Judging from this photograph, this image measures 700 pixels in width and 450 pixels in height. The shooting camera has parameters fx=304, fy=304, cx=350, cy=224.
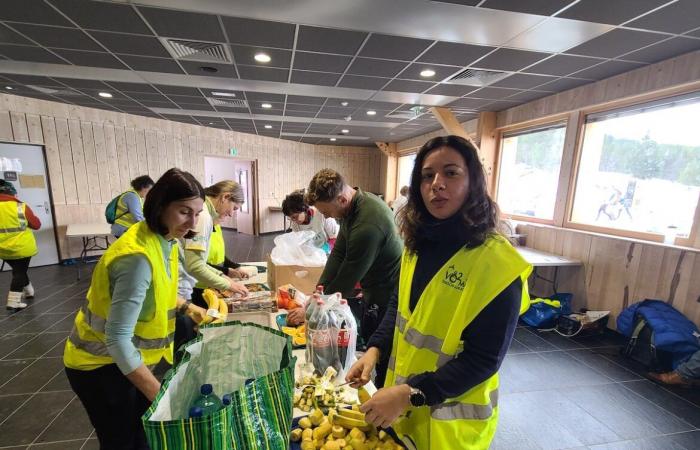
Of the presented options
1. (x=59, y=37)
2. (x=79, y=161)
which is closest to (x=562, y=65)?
(x=59, y=37)

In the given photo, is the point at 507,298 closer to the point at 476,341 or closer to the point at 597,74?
the point at 476,341

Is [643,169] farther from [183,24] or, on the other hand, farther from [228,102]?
[228,102]

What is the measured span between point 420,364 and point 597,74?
383 cm

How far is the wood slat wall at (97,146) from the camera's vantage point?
194 inches

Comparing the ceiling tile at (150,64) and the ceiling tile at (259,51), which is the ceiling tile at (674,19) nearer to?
the ceiling tile at (259,51)

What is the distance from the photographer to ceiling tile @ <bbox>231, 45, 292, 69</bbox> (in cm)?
282

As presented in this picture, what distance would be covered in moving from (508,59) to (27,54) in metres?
4.80

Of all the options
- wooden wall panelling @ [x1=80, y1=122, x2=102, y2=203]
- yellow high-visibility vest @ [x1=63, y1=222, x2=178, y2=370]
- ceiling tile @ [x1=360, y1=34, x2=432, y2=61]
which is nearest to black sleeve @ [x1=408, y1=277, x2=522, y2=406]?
yellow high-visibility vest @ [x1=63, y1=222, x2=178, y2=370]

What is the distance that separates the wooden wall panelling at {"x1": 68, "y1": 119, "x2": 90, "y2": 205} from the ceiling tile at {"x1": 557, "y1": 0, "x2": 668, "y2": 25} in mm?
7053

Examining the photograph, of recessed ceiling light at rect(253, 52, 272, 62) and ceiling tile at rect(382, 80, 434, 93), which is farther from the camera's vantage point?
ceiling tile at rect(382, 80, 434, 93)

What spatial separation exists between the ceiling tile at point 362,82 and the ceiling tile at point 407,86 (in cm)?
12

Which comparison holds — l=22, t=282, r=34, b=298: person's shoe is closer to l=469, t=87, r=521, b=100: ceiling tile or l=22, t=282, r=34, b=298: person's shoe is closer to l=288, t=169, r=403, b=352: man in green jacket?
l=288, t=169, r=403, b=352: man in green jacket

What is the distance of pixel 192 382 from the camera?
0.86 metres

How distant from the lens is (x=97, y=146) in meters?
5.62
